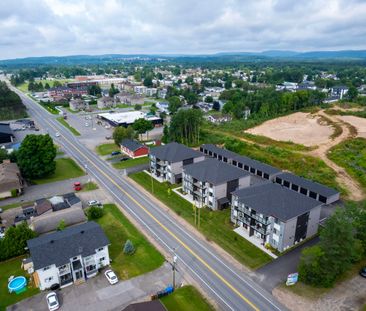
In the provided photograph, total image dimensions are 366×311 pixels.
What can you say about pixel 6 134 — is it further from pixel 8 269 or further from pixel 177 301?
pixel 177 301

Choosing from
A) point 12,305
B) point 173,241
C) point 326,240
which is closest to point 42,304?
point 12,305

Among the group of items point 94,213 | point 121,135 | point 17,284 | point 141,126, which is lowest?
point 17,284

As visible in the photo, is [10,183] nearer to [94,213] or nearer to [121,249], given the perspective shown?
[94,213]

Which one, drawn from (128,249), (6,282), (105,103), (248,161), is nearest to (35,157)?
(6,282)

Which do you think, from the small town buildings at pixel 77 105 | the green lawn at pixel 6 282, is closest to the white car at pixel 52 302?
the green lawn at pixel 6 282

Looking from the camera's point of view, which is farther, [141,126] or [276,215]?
[141,126]

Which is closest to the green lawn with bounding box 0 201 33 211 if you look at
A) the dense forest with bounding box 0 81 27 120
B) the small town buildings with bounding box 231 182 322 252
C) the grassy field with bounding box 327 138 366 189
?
the small town buildings with bounding box 231 182 322 252

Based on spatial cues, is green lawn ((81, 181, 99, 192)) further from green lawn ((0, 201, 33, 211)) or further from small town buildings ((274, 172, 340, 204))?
small town buildings ((274, 172, 340, 204))

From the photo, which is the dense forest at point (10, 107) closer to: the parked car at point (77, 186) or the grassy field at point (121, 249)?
the parked car at point (77, 186)
